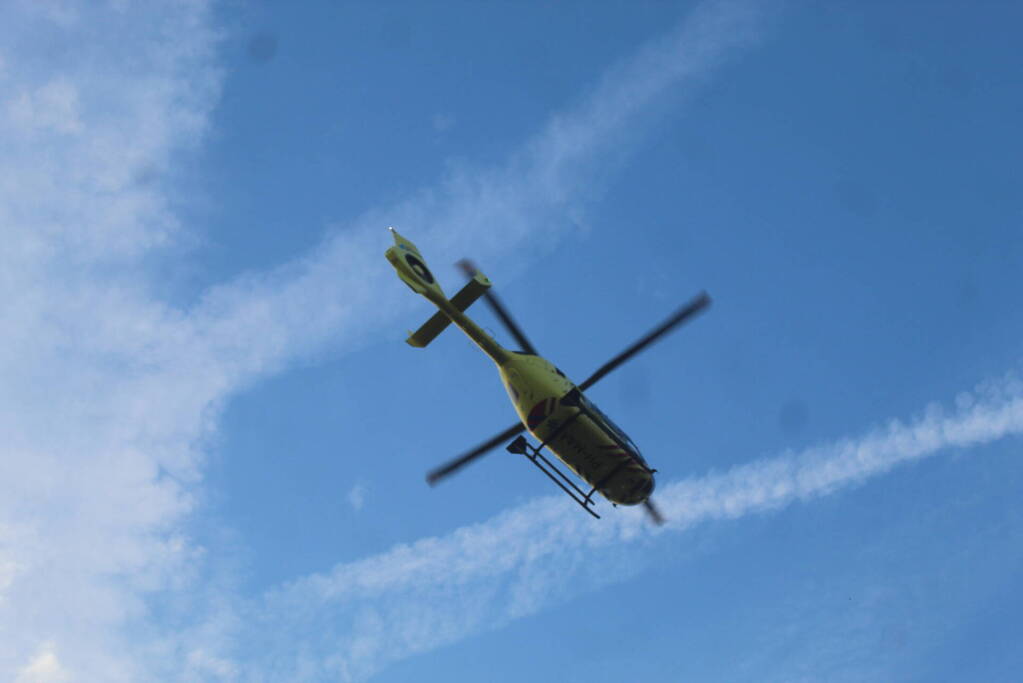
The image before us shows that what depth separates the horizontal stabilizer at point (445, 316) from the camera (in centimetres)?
4125

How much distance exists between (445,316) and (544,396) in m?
5.83

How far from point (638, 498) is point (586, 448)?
15.4ft

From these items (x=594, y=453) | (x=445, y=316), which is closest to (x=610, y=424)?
(x=594, y=453)

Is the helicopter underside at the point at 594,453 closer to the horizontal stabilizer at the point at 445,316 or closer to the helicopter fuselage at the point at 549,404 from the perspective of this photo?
the helicopter fuselage at the point at 549,404

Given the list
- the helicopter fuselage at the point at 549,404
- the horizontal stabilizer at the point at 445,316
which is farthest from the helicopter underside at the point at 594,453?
the horizontal stabilizer at the point at 445,316

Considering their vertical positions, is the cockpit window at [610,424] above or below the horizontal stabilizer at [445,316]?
below

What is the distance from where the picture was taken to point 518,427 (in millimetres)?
42594

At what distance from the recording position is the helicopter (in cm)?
4016

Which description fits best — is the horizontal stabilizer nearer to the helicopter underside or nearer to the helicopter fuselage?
the helicopter fuselage

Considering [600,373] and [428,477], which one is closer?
[600,373]

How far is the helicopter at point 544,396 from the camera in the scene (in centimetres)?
4016

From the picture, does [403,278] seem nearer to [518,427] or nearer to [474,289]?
[474,289]

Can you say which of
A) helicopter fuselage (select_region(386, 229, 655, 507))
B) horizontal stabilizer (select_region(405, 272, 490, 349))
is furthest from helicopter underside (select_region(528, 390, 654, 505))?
horizontal stabilizer (select_region(405, 272, 490, 349))

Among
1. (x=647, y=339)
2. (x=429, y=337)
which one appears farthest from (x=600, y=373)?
(x=429, y=337)
